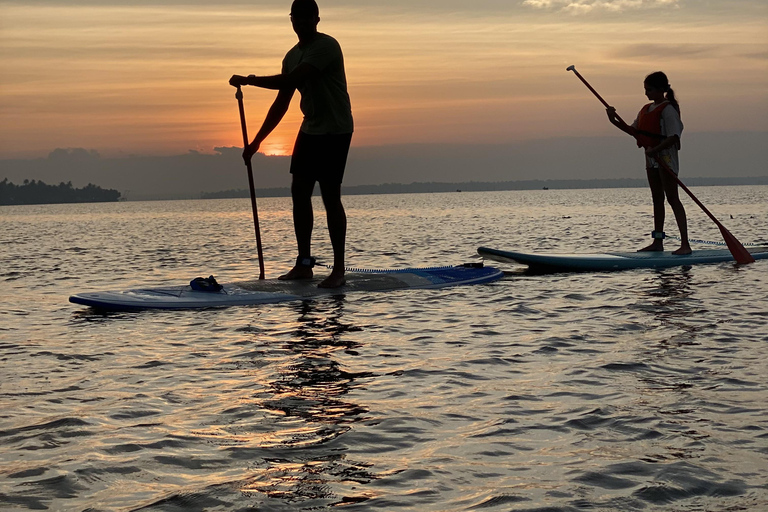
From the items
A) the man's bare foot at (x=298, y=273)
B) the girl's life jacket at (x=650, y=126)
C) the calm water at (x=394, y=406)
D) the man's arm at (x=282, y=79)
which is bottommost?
the calm water at (x=394, y=406)

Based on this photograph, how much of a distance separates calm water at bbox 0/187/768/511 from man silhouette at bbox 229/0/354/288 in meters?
0.97

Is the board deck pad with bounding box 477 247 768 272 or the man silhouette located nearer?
the man silhouette

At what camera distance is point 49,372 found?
17.9 ft

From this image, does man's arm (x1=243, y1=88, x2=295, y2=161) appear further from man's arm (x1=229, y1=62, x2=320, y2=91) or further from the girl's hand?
the girl's hand

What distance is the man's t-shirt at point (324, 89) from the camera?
26.2 feet

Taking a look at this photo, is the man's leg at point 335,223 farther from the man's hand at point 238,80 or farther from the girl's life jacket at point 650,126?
the girl's life jacket at point 650,126

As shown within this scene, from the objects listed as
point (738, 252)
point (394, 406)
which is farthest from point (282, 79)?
point (738, 252)

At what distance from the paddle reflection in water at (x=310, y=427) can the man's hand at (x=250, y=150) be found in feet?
A: 8.49

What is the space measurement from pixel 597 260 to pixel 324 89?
196 inches

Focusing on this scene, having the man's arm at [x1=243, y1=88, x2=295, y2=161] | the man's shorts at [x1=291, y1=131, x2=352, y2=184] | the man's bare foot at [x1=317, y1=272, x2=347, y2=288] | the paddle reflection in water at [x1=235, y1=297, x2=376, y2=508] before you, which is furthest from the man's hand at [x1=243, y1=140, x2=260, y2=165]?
the paddle reflection in water at [x1=235, y1=297, x2=376, y2=508]

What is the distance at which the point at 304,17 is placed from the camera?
804 cm

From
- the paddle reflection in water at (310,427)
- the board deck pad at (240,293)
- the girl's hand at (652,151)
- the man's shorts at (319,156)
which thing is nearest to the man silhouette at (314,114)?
the man's shorts at (319,156)

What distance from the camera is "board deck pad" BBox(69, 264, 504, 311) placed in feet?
25.7

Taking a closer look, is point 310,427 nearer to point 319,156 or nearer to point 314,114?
point 319,156
